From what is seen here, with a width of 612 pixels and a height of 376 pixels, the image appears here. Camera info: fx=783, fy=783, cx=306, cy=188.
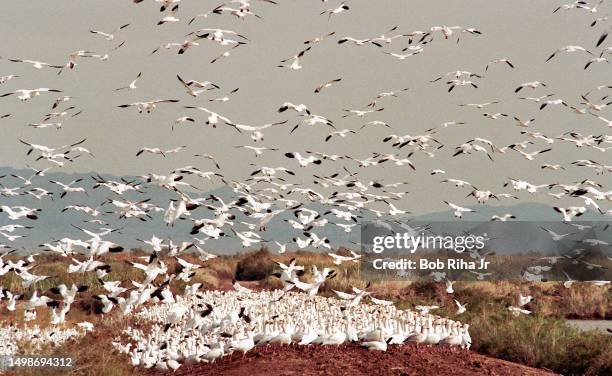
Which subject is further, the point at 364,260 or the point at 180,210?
the point at 364,260

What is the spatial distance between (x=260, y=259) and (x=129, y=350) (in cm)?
2032

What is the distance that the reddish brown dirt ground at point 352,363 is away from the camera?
13.0 m

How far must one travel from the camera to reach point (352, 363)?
522 inches

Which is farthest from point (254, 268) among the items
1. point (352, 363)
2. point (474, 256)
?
point (352, 363)

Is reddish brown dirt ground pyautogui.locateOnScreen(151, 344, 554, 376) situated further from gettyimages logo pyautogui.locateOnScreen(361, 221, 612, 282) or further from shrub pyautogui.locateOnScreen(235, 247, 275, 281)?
shrub pyautogui.locateOnScreen(235, 247, 275, 281)

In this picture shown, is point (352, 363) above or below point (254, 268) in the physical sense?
below

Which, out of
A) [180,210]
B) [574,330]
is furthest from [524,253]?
[180,210]

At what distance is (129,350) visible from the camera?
1738 cm

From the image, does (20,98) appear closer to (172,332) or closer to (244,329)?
(172,332)

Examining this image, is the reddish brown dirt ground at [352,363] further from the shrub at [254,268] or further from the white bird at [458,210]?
the shrub at [254,268]

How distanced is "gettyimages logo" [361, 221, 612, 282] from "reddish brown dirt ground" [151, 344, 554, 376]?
10807 mm

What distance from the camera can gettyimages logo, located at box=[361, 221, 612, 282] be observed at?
32.2 m

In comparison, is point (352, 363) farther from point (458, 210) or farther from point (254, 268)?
point (254, 268)

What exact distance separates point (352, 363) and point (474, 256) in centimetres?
2050
